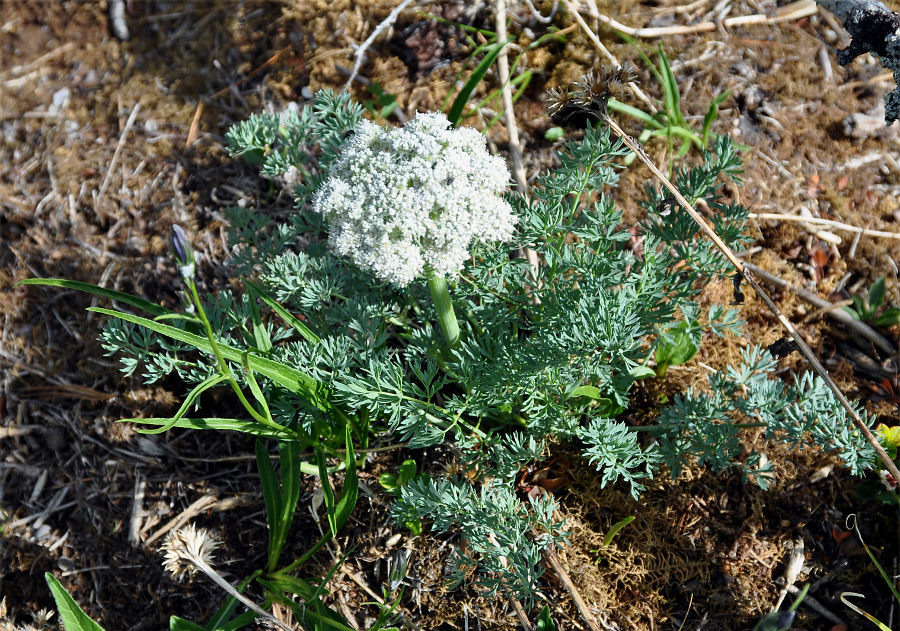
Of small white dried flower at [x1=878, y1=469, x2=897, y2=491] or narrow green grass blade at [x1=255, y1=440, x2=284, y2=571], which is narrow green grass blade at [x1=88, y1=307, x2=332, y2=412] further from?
small white dried flower at [x1=878, y1=469, x2=897, y2=491]

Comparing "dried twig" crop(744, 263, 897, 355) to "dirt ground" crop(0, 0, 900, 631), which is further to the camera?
"dried twig" crop(744, 263, 897, 355)

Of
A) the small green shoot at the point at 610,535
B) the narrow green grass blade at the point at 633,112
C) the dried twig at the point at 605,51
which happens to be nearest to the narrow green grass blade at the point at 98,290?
the small green shoot at the point at 610,535

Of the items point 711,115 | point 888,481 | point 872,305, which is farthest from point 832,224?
point 888,481

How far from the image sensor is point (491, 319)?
9.19 feet

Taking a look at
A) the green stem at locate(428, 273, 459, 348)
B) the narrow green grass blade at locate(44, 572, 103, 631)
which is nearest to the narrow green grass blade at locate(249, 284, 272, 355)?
the green stem at locate(428, 273, 459, 348)

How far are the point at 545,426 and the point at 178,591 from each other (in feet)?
6.17

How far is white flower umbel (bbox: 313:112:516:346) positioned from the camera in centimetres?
220

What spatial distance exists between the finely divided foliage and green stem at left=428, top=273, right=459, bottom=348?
0.04 m

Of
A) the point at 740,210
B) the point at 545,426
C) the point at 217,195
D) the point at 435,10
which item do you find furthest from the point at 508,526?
the point at 435,10

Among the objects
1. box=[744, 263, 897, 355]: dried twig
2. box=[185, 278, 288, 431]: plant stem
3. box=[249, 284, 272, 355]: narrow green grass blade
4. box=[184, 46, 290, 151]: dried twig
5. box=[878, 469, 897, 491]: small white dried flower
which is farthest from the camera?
box=[184, 46, 290, 151]: dried twig

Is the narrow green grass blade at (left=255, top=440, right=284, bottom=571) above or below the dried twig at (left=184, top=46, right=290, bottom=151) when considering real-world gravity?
below

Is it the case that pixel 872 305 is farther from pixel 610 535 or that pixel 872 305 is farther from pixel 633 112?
pixel 610 535

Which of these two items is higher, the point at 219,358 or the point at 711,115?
the point at 711,115

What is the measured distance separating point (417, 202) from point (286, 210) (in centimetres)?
175
